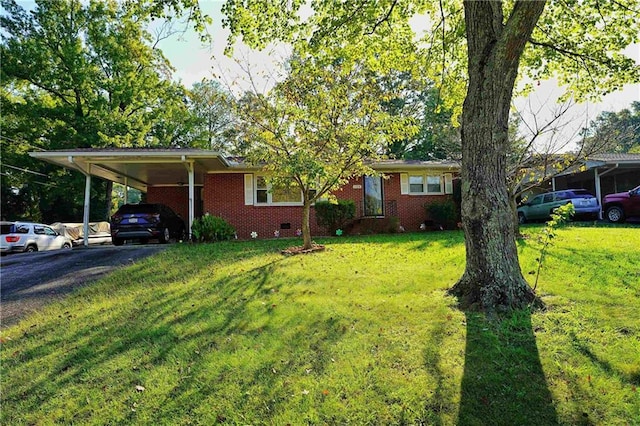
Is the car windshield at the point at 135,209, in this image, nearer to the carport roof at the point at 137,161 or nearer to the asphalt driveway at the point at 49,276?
the carport roof at the point at 137,161

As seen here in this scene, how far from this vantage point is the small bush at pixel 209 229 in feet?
39.8

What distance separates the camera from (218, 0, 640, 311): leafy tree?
14.7ft

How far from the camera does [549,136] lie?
1040 centimetres

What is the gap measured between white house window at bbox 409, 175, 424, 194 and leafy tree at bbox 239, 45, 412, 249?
6434 millimetres

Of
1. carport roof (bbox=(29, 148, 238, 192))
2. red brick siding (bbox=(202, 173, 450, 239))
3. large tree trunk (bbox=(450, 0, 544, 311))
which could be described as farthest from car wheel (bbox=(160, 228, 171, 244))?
large tree trunk (bbox=(450, 0, 544, 311))

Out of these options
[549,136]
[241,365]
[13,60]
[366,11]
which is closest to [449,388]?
[241,365]

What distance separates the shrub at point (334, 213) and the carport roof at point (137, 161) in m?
3.55

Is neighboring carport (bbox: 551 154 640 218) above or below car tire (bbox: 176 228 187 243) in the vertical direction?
above

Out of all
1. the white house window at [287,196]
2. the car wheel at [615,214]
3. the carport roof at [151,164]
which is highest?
the carport roof at [151,164]

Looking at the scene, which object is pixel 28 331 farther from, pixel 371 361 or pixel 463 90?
pixel 463 90

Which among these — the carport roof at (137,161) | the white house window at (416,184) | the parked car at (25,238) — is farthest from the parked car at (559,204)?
the parked car at (25,238)

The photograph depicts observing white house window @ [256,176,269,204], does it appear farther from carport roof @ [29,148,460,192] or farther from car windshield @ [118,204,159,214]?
car windshield @ [118,204,159,214]

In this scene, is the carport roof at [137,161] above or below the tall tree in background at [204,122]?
below

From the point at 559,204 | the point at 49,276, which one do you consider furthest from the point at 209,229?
the point at 559,204
